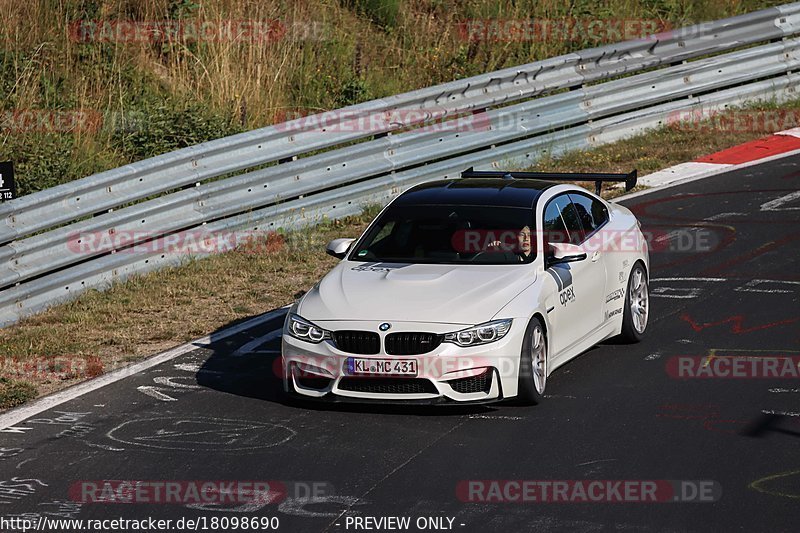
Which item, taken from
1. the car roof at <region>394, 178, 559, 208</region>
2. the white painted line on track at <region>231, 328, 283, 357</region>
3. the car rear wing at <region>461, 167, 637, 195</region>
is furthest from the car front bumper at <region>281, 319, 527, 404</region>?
the car rear wing at <region>461, 167, 637, 195</region>

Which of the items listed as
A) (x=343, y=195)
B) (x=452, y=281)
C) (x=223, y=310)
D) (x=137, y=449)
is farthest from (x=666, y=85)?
(x=137, y=449)

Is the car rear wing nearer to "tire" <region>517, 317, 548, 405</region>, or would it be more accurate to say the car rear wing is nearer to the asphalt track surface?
the asphalt track surface

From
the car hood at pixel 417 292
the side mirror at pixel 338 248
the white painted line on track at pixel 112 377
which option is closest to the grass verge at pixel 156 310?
the white painted line on track at pixel 112 377

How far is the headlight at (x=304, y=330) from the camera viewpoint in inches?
365

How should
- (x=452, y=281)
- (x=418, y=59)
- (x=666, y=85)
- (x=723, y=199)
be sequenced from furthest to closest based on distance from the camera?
1. (x=418, y=59)
2. (x=666, y=85)
3. (x=723, y=199)
4. (x=452, y=281)

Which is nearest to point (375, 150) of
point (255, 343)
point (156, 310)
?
point (156, 310)

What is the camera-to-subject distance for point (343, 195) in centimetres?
1599

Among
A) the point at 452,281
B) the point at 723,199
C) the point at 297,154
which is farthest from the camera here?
the point at 723,199

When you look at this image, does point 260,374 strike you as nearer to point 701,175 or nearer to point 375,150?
point 375,150

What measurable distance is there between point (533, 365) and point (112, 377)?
11.8 feet

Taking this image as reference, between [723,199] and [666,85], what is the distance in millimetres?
3555

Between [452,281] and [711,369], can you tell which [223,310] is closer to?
[452,281]

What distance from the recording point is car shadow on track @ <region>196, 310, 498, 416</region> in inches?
372

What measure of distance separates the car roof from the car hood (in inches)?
32.0
